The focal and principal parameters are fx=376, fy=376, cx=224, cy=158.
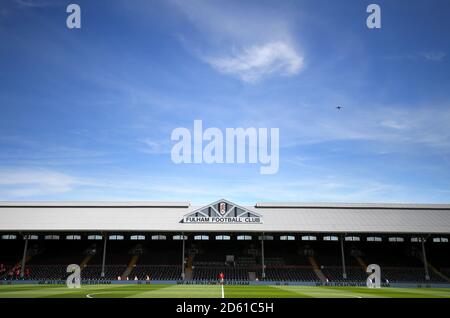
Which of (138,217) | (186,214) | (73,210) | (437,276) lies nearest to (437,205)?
(437,276)

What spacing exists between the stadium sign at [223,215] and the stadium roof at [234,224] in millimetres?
329

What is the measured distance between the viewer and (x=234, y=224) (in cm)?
5322

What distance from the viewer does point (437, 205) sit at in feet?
204

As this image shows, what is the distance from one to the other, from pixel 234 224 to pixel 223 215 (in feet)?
6.94

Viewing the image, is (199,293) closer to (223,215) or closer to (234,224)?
Answer: (234,224)

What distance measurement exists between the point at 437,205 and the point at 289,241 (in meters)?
25.3

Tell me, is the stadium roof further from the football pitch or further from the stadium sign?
the football pitch

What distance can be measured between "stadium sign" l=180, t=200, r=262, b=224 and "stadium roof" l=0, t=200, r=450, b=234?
329mm

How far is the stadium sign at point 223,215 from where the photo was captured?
5366cm

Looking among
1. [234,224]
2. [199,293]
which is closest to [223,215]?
[234,224]

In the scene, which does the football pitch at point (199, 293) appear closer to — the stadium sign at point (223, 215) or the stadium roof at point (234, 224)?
the stadium roof at point (234, 224)

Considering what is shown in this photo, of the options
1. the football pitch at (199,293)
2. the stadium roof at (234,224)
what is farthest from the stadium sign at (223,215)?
the football pitch at (199,293)
